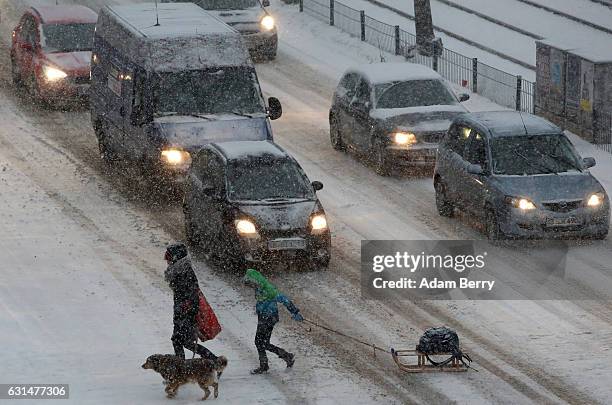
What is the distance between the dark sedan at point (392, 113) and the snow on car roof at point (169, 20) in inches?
121

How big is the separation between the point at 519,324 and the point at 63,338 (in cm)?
541

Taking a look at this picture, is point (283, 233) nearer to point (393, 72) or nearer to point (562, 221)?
point (562, 221)

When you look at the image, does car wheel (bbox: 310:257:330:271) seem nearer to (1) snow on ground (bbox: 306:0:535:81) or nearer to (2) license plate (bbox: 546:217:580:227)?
(2) license plate (bbox: 546:217:580:227)

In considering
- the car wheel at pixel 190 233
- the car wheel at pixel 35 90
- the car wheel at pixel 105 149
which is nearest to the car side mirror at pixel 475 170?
the car wheel at pixel 190 233

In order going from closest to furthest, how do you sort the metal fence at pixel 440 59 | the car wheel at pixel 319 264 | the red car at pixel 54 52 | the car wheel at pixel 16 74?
the car wheel at pixel 319 264 < the red car at pixel 54 52 < the metal fence at pixel 440 59 < the car wheel at pixel 16 74

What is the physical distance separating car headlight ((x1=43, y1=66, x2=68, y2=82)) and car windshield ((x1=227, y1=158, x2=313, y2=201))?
10.7 metres

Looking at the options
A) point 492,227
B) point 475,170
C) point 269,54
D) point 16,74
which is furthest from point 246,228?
point 269,54

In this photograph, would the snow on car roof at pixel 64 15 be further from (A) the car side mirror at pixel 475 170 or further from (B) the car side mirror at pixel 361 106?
(A) the car side mirror at pixel 475 170

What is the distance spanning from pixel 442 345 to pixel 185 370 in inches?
117

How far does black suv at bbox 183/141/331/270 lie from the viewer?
21016 mm

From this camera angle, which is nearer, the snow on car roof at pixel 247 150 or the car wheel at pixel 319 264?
the car wheel at pixel 319 264

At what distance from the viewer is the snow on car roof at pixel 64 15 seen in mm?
33531

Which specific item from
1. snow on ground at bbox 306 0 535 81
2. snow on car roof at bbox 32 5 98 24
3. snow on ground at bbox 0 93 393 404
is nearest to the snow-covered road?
snow on ground at bbox 0 93 393 404

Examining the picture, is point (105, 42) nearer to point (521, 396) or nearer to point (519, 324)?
point (519, 324)
